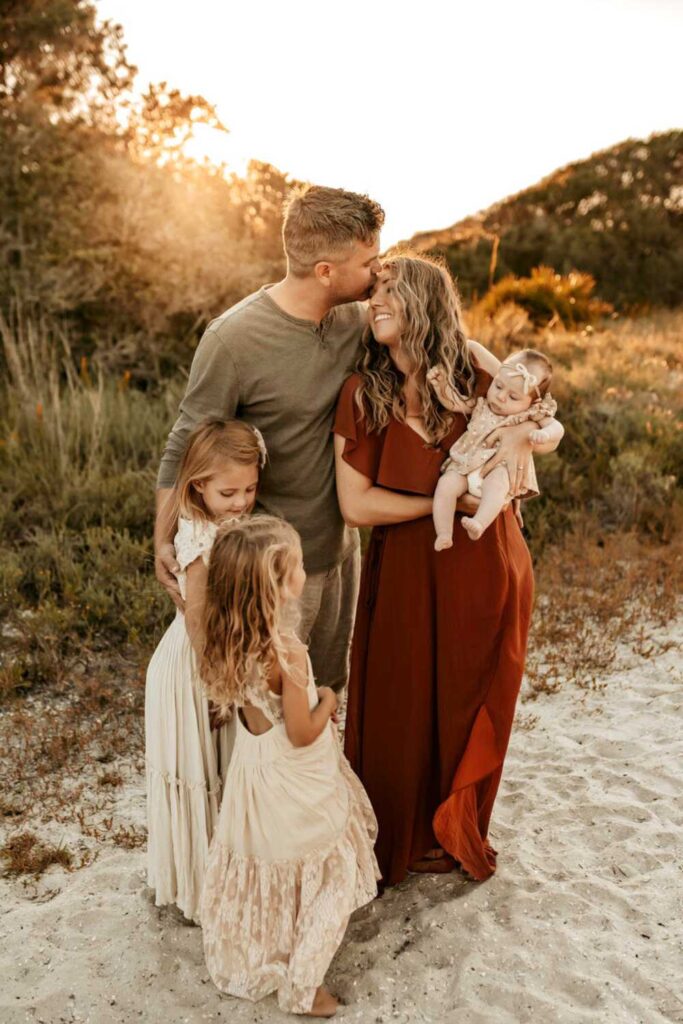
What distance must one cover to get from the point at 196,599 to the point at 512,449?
115 cm

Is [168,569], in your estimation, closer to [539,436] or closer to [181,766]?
[181,766]

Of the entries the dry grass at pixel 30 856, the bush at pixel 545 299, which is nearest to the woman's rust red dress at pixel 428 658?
the dry grass at pixel 30 856

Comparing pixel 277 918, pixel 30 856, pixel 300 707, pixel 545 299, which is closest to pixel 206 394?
pixel 300 707

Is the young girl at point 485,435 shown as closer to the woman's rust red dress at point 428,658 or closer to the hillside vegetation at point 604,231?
the woman's rust red dress at point 428,658

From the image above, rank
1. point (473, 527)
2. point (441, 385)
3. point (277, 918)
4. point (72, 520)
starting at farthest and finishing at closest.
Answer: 1. point (72, 520)
2. point (441, 385)
3. point (473, 527)
4. point (277, 918)

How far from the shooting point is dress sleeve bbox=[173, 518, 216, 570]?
282 centimetres

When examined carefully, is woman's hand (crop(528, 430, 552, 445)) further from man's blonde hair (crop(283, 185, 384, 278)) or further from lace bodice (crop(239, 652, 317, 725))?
lace bodice (crop(239, 652, 317, 725))

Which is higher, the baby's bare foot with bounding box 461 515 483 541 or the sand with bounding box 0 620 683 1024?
the baby's bare foot with bounding box 461 515 483 541

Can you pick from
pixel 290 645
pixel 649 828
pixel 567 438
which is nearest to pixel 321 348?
pixel 290 645

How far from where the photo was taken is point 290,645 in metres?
2.67

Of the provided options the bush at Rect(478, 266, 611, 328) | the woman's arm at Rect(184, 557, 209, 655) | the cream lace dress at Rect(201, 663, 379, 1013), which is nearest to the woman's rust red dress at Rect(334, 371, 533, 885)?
the cream lace dress at Rect(201, 663, 379, 1013)

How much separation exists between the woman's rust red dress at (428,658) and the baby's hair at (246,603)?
24.7 inches

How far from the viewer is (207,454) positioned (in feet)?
9.58

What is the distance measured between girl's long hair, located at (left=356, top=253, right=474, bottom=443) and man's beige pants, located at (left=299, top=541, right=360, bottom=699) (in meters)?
0.92
